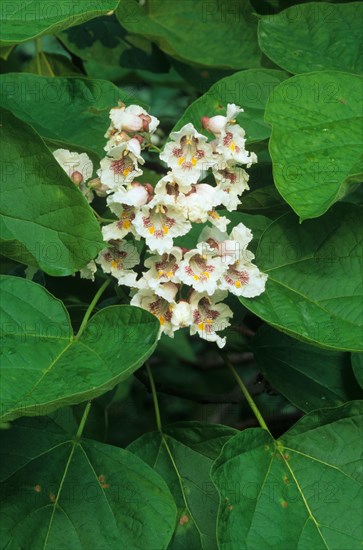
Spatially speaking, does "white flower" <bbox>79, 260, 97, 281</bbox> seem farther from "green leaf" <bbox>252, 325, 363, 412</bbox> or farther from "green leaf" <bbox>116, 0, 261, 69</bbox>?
"green leaf" <bbox>116, 0, 261, 69</bbox>

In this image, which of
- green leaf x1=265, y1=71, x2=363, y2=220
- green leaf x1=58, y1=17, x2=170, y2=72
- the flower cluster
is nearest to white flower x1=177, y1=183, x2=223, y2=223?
the flower cluster

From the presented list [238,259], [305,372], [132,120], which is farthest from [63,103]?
[305,372]

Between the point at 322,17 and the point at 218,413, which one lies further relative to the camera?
the point at 218,413

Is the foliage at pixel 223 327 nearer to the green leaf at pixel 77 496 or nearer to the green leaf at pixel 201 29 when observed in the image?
the green leaf at pixel 77 496

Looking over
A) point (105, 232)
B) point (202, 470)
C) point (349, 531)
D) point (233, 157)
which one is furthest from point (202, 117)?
point (349, 531)

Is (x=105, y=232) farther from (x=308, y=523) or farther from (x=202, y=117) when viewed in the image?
(x=308, y=523)

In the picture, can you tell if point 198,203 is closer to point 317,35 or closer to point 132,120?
point 132,120
